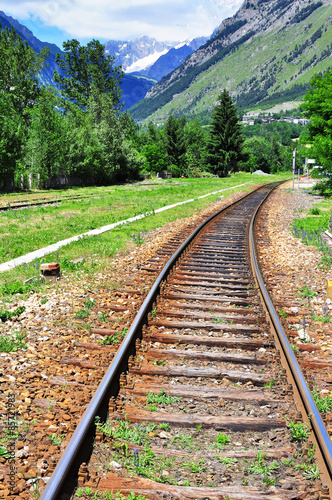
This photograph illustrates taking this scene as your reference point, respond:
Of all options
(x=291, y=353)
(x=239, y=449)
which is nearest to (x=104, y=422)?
(x=239, y=449)

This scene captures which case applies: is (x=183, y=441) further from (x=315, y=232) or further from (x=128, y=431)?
(x=315, y=232)

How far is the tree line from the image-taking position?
4219cm

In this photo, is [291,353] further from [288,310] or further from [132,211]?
[132,211]

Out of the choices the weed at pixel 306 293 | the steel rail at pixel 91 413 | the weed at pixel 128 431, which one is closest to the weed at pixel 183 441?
the weed at pixel 128 431

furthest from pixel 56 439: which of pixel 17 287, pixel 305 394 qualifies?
pixel 17 287

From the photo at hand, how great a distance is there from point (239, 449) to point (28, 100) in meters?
58.1

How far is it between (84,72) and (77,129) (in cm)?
2513

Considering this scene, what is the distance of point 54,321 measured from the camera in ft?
22.3

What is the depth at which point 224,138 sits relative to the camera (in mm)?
71938

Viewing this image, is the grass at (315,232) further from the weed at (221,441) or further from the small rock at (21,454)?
the small rock at (21,454)

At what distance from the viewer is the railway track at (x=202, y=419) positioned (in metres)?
3.28

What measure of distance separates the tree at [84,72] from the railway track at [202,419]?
2661 inches

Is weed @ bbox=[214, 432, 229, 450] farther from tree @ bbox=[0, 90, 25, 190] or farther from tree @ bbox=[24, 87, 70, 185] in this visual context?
tree @ bbox=[24, 87, 70, 185]

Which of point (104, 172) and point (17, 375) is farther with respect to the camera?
point (104, 172)
